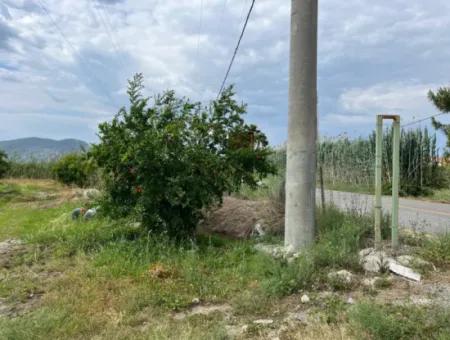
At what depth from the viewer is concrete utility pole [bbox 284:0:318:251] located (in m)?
5.54

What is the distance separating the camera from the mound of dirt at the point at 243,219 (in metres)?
7.20

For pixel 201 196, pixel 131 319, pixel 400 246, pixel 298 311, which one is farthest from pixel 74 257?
pixel 400 246

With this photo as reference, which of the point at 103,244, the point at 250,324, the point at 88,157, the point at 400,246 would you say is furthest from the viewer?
the point at 88,157

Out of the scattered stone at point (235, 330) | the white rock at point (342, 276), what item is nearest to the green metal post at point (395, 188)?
the white rock at point (342, 276)

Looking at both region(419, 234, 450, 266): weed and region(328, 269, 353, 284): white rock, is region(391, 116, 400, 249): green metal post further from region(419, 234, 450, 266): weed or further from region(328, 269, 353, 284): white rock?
region(328, 269, 353, 284): white rock

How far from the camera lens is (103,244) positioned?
20.9 ft

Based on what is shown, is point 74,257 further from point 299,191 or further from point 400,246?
point 400,246

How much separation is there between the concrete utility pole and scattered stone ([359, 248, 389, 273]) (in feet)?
2.48

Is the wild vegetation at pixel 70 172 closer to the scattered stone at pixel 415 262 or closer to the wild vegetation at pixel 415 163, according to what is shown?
the wild vegetation at pixel 415 163

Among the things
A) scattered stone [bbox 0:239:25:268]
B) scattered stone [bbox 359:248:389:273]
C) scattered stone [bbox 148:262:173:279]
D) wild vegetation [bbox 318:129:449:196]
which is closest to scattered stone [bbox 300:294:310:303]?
scattered stone [bbox 359:248:389:273]

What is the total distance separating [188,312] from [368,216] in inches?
144

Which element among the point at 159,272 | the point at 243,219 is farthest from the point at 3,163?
the point at 159,272

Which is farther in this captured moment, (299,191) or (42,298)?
(299,191)

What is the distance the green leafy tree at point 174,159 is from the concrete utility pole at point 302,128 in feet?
4.14
